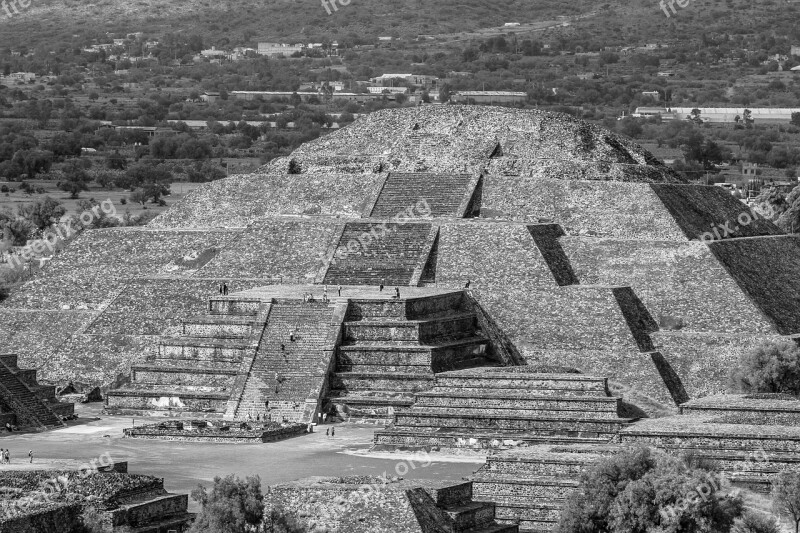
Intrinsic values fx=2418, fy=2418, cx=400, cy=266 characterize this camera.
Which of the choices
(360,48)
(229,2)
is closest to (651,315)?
(360,48)

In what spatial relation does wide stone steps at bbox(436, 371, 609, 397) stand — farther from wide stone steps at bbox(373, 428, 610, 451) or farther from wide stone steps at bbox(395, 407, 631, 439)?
wide stone steps at bbox(373, 428, 610, 451)

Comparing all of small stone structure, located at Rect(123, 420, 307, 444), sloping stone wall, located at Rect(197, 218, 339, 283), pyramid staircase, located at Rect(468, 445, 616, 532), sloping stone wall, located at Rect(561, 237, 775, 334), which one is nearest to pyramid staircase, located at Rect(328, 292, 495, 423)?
small stone structure, located at Rect(123, 420, 307, 444)

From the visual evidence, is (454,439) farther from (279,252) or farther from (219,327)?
(279,252)

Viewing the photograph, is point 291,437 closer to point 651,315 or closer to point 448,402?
point 448,402

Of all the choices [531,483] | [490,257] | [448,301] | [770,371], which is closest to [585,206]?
[490,257]

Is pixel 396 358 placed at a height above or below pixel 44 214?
below

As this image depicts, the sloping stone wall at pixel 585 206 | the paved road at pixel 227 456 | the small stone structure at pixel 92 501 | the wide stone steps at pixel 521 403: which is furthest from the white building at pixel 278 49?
the small stone structure at pixel 92 501
